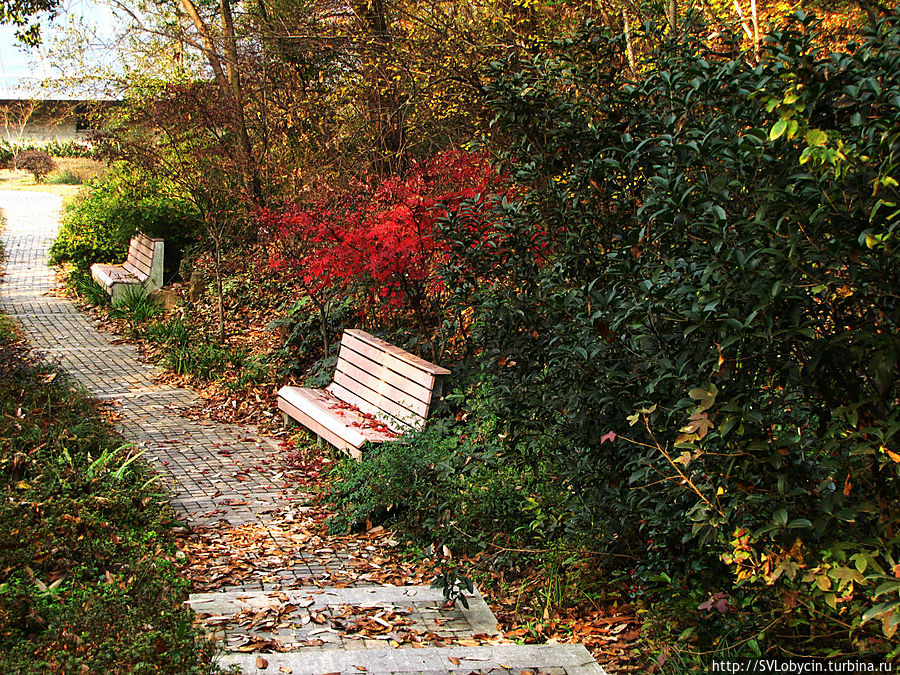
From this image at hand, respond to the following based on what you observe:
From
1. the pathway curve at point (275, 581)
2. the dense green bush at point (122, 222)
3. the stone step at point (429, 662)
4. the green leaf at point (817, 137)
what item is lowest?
the pathway curve at point (275, 581)

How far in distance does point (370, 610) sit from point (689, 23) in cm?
333

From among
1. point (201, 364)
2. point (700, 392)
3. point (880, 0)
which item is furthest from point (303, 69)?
point (700, 392)

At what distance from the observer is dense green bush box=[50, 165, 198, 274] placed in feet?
44.4

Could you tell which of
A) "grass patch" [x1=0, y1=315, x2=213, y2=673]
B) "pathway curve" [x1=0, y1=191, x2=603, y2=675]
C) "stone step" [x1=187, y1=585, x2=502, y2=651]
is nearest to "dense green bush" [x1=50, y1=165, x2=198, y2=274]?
"pathway curve" [x1=0, y1=191, x2=603, y2=675]

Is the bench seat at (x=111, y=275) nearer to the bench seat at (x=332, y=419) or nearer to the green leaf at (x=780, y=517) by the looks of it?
the bench seat at (x=332, y=419)

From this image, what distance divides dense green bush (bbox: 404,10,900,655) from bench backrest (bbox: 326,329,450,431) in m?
2.31

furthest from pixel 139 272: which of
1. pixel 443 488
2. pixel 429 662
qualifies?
pixel 429 662

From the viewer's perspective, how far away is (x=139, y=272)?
13039 millimetres

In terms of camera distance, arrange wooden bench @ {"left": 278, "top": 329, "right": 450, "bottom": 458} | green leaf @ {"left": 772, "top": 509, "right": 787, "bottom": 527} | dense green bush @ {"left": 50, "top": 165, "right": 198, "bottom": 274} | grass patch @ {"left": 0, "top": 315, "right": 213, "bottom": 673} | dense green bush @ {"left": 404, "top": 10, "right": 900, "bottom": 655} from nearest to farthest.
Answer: dense green bush @ {"left": 404, "top": 10, "right": 900, "bottom": 655} < green leaf @ {"left": 772, "top": 509, "right": 787, "bottom": 527} < grass patch @ {"left": 0, "top": 315, "right": 213, "bottom": 673} < wooden bench @ {"left": 278, "top": 329, "right": 450, "bottom": 458} < dense green bush @ {"left": 50, "top": 165, "right": 198, "bottom": 274}

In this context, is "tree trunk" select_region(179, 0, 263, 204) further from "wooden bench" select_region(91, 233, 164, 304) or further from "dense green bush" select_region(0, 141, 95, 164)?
"dense green bush" select_region(0, 141, 95, 164)

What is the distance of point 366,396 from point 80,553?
3.37 meters

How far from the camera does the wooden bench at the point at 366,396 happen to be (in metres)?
6.62

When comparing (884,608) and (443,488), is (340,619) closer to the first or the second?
(443,488)

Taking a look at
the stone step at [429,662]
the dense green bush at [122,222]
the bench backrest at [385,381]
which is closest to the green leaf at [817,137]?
the stone step at [429,662]
